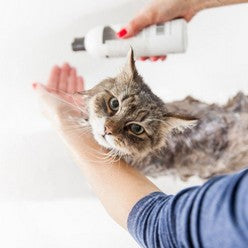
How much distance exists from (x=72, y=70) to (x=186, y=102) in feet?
0.70

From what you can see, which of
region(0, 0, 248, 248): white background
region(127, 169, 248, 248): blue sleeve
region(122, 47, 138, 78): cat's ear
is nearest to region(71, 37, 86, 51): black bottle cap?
region(0, 0, 248, 248): white background

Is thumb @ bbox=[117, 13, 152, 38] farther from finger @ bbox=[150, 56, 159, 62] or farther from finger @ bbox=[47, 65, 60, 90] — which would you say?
finger @ bbox=[47, 65, 60, 90]

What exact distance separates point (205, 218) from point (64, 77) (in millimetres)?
411

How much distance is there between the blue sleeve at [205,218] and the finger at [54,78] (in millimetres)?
321

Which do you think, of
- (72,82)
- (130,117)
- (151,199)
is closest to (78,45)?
(72,82)

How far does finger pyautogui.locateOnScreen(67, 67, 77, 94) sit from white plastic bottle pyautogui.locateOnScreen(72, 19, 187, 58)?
0.24 feet

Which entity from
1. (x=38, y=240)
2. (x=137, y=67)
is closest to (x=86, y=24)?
(x=137, y=67)

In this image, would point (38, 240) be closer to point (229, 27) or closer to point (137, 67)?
point (137, 67)

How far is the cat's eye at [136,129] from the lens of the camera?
66cm

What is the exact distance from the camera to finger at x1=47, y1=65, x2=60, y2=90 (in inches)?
30.9

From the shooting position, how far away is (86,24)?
0.78 m

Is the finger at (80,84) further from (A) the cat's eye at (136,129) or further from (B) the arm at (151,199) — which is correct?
(A) the cat's eye at (136,129)

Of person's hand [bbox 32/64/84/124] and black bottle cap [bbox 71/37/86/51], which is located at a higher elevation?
black bottle cap [bbox 71/37/86/51]

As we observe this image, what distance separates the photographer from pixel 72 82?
2.55ft
